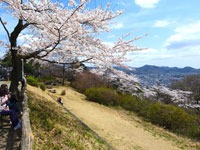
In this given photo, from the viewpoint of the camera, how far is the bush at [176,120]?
10.3m

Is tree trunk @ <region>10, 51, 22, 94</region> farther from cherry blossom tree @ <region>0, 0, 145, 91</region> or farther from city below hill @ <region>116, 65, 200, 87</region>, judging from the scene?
city below hill @ <region>116, 65, 200, 87</region>

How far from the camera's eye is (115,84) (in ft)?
72.8

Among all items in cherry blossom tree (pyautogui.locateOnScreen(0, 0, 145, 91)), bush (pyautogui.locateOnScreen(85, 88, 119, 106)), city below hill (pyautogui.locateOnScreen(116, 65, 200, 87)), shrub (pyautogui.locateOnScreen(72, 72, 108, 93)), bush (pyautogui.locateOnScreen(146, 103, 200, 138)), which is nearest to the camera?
cherry blossom tree (pyautogui.locateOnScreen(0, 0, 145, 91))

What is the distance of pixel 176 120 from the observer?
10.8 m

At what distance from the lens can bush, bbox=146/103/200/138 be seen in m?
10.3

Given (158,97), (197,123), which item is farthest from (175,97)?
(197,123)

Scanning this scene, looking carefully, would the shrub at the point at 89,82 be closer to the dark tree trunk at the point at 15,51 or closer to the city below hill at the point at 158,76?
the city below hill at the point at 158,76

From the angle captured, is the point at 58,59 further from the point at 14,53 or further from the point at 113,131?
the point at 113,131

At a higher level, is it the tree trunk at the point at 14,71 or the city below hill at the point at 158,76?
the tree trunk at the point at 14,71

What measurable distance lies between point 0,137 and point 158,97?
63.2 feet

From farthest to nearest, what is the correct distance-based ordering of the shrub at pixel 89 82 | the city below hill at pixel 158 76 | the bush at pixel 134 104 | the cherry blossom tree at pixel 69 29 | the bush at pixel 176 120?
the city below hill at pixel 158 76 → the shrub at pixel 89 82 → the bush at pixel 134 104 → the bush at pixel 176 120 → the cherry blossom tree at pixel 69 29

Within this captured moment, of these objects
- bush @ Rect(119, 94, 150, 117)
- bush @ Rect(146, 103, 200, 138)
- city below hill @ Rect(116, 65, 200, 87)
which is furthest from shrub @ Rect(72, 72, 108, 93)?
bush @ Rect(146, 103, 200, 138)

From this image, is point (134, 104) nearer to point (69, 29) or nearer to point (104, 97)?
point (104, 97)

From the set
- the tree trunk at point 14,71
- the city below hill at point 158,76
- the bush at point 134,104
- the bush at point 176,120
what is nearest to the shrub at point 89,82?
the city below hill at point 158,76
